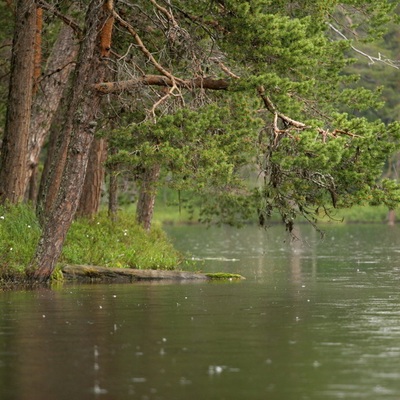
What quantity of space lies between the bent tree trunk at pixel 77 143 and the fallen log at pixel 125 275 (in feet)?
6.25

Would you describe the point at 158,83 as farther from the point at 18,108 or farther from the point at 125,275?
the point at 125,275

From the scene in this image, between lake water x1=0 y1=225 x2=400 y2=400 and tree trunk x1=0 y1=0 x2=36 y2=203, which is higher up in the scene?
tree trunk x1=0 y1=0 x2=36 y2=203

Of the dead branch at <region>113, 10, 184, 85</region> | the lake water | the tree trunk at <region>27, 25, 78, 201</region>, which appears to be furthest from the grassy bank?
the dead branch at <region>113, 10, 184, 85</region>

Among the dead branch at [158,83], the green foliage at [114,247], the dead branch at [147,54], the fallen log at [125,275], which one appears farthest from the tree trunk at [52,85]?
the dead branch at [158,83]

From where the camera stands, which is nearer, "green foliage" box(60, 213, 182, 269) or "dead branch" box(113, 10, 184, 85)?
"dead branch" box(113, 10, 184, 85)

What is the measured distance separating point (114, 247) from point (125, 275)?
2.38 metres

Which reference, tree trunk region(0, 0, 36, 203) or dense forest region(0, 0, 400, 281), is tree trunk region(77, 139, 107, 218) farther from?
dense forest region(0, 0, 400, 281)

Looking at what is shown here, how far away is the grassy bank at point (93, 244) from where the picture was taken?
78.2 ft

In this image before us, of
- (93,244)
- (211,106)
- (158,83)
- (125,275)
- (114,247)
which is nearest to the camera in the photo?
(211,106)

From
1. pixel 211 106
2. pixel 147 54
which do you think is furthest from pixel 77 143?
pixel 211 106

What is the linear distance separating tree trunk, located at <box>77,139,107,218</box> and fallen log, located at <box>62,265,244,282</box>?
475cm

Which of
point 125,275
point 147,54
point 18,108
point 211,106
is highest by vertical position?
point 147,54

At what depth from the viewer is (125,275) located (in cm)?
2584

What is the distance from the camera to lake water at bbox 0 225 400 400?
11.2 metres
